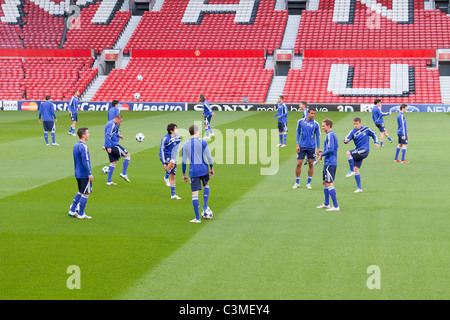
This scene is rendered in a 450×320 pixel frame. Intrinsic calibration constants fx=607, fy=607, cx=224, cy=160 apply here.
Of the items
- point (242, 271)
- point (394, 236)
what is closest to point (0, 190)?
point (242, 271)

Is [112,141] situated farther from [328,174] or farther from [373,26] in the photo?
[373,26]

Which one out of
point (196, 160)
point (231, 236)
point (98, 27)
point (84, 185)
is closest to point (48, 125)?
point (84, 185)

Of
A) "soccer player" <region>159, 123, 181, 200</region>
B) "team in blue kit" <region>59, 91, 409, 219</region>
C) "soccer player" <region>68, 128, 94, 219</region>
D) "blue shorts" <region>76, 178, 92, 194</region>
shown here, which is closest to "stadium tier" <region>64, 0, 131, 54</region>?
"team in blue kit" <region>59, 91, 409, 219</region>

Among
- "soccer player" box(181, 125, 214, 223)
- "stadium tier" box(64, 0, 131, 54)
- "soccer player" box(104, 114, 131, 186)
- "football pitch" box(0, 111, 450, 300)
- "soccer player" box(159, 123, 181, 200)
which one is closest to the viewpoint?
"football pitch" box(0, 111, 450, 300)

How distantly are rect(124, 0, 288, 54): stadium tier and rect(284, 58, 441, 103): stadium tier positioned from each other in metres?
5.39

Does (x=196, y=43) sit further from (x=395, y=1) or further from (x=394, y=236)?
(x=394, y=236)

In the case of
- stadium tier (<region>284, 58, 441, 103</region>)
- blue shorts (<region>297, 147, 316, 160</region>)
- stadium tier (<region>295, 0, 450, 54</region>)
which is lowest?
blue shorts (<region>297, 147, 316, 160</region>)

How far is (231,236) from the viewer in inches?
476

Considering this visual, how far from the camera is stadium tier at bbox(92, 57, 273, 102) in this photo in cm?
5266

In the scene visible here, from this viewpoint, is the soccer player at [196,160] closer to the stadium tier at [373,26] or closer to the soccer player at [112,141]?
the soccer player at [112,141]

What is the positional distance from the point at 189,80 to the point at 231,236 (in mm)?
44108

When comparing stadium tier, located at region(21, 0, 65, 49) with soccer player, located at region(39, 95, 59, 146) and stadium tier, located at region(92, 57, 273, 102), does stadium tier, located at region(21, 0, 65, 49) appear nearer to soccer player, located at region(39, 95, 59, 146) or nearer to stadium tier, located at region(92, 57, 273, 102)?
stadium tier, located at region(92, 57, 273, 102)

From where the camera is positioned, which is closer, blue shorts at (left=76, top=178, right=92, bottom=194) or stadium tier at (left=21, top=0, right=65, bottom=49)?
blue shorts at (left=76, top=178, right=92, bottom=194)
